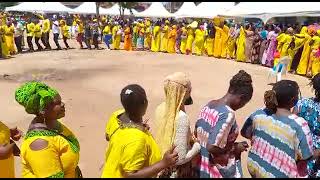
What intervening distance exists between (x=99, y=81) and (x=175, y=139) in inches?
326

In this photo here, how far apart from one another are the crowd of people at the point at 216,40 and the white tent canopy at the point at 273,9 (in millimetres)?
642

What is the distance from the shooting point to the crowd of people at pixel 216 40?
12.5 metres

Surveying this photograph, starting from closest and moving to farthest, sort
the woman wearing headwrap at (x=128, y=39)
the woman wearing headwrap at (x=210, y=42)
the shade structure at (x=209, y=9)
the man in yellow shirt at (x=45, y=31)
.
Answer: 1. the woman wearing headwrap at (x=210, y=42)
2. the man in yellow shirt at (x=45, y=31)
3. the woman wearing headwrap at (x=128, y=39)
4. the shade structure at (x=209, y=9)

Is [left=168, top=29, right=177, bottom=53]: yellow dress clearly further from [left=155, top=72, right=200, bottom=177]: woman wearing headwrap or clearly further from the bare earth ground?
[left=155, top=72, right=200, bottom=177]: woman wearing headwrap

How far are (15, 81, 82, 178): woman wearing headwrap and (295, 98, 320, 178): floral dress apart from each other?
179 cm

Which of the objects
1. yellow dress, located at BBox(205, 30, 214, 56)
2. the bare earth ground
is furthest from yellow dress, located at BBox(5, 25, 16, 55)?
yellow dress, located at BBox(205, 30, 214, 56)

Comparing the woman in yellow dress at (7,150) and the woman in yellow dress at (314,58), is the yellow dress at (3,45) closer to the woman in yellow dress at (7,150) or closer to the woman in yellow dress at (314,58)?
the woman in yellow dress at (314,58)

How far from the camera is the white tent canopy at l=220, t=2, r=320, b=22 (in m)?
16.4

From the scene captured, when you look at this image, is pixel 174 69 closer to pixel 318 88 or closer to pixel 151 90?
pixel 151 90

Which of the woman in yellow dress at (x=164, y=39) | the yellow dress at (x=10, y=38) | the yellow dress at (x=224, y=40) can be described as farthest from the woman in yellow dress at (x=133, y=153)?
the woman in yellow dress at (x=164, y=39)

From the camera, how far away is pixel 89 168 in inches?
196

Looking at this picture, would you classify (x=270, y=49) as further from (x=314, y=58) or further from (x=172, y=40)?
(x=172, y=40)

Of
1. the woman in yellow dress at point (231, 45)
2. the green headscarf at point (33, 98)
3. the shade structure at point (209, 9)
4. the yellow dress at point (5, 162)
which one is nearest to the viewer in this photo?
the green headscarf at point (33, 98)

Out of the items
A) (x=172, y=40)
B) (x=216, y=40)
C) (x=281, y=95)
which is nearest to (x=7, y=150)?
(x=281, y=95)
